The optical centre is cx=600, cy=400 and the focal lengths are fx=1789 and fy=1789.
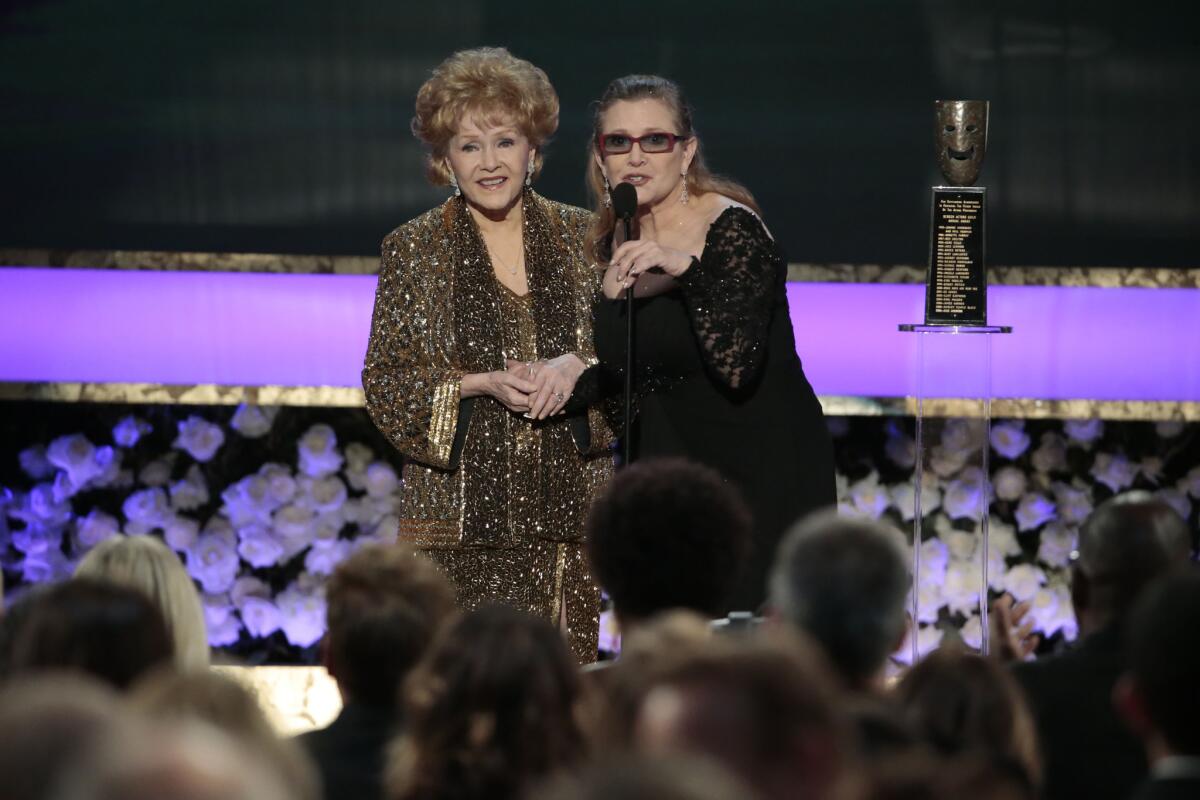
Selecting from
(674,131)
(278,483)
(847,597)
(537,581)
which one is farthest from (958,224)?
(278,483)

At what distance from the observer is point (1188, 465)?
5848mm

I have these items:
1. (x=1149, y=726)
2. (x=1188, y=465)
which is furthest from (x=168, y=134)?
(x=1149, y=726)

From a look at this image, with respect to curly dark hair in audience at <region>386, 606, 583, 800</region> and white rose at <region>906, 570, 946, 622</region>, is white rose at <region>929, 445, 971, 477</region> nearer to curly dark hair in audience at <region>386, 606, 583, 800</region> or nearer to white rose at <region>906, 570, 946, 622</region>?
white rose at <region>906, 570, 946, 622</region>

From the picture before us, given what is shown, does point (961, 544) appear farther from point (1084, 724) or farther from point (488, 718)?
point (488, 718)

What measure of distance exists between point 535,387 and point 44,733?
2.73m

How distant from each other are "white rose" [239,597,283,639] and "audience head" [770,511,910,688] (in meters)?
3.68

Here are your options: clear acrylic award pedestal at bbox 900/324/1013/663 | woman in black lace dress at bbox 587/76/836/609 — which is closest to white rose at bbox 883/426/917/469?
clear acrylic award pedestal at bbox 900/324/1013/663

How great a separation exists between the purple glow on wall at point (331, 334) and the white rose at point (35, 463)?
0.30 metres

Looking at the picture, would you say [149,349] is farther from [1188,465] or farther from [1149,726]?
[1149,726]

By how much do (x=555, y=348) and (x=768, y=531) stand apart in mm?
698

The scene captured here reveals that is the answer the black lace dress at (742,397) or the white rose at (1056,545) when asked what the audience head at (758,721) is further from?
the white rose at (1056,545)

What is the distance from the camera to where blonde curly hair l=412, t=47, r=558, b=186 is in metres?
4.11

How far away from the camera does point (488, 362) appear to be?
13.7 feet

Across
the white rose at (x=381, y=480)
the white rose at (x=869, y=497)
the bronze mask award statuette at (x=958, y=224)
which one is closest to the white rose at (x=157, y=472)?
the white rose at (x=381, y=480)
